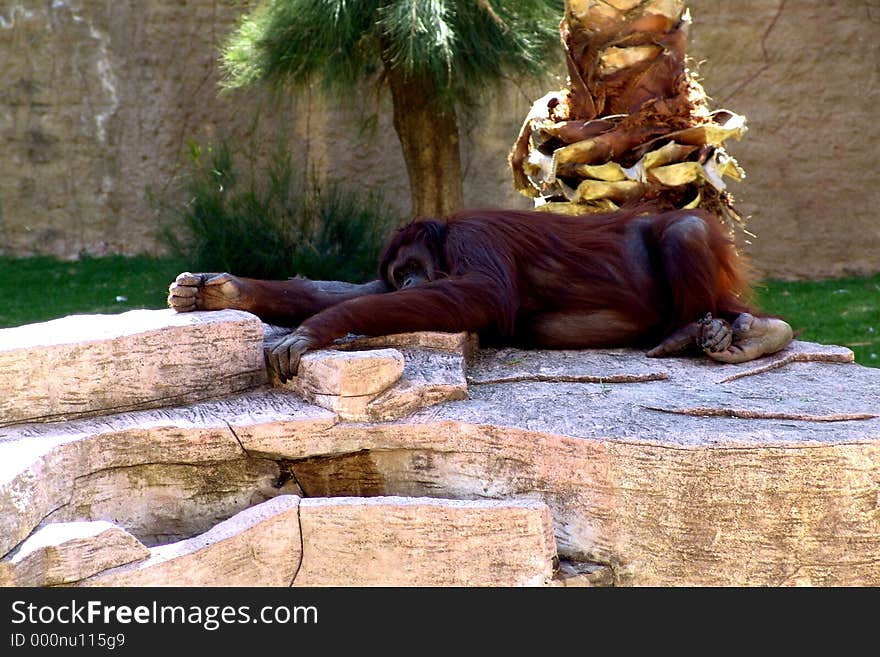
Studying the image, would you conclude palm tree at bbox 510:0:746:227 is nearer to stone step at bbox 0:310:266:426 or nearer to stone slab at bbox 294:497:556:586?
stone step at bbox 0:310:266:426

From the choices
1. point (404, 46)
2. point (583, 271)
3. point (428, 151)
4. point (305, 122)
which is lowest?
point (583, 271)

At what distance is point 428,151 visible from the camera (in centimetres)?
638

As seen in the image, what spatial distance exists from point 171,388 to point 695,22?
5605mm

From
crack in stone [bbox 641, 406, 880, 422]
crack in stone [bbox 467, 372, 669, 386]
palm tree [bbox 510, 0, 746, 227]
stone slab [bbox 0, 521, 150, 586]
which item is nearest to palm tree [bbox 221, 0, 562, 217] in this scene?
palm tree [bbox 510, 0, 746, 227]

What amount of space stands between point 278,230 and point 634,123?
2719mm

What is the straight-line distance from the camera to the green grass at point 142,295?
6.11m

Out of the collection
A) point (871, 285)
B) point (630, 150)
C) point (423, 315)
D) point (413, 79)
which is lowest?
point (871, 285)

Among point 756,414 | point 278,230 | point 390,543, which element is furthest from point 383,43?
point 390,543

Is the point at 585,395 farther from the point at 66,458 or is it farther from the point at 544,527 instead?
the point at 66,458

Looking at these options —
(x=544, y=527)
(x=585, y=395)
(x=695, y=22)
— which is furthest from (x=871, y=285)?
(x=544, y=527)

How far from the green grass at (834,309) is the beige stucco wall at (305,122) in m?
0.29

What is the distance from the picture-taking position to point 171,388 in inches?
108

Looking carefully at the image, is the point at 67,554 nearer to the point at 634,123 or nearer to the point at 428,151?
the point at 634,123

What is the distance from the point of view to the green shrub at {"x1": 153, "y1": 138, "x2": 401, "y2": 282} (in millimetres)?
6133
